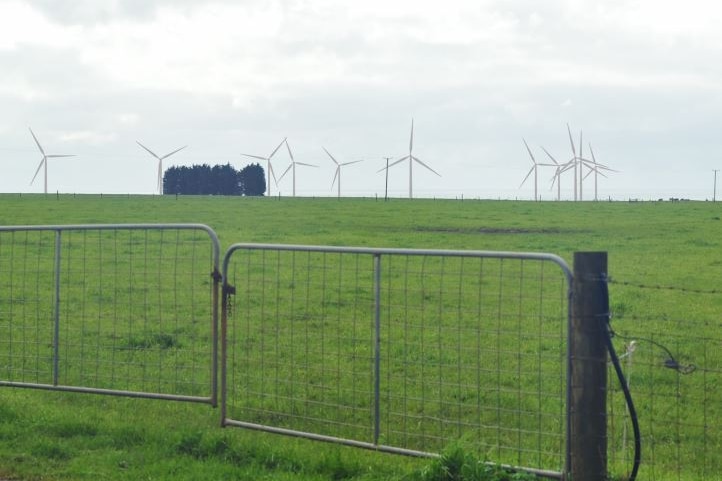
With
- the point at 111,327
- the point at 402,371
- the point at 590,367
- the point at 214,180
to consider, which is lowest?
the point at 402,371

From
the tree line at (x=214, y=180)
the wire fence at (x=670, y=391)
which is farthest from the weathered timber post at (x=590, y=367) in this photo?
the tree line at (x=214, y=180)

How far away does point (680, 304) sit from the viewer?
18781 millimetres

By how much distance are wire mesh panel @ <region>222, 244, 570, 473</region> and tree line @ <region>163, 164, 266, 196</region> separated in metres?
128

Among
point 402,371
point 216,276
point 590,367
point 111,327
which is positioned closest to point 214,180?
point 111,327

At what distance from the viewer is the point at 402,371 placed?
1229cm

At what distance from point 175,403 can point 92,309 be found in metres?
8.30

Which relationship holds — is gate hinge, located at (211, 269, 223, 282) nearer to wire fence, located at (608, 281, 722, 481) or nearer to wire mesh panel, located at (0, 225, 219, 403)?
wire mesh panel, located at (0, 225, 219, 403)

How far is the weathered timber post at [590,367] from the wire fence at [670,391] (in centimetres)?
22

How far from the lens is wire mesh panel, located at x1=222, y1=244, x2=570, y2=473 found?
26.5 ft

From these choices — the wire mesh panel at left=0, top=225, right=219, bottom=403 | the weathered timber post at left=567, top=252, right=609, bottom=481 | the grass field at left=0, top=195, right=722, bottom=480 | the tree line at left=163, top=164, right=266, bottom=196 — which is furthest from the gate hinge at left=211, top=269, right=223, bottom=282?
the tree line at left=163, top=164, right=266, bottom=196

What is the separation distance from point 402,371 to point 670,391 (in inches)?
129

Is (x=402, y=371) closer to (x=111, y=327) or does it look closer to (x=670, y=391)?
(x=670, y=391)

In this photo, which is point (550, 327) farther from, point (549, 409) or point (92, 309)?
point (92, 309)

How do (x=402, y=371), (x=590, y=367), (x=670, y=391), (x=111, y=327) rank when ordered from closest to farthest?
(x=590, y=367)
(x=670, y=391)
(x=402, y=371)
(x=111, y=327)
